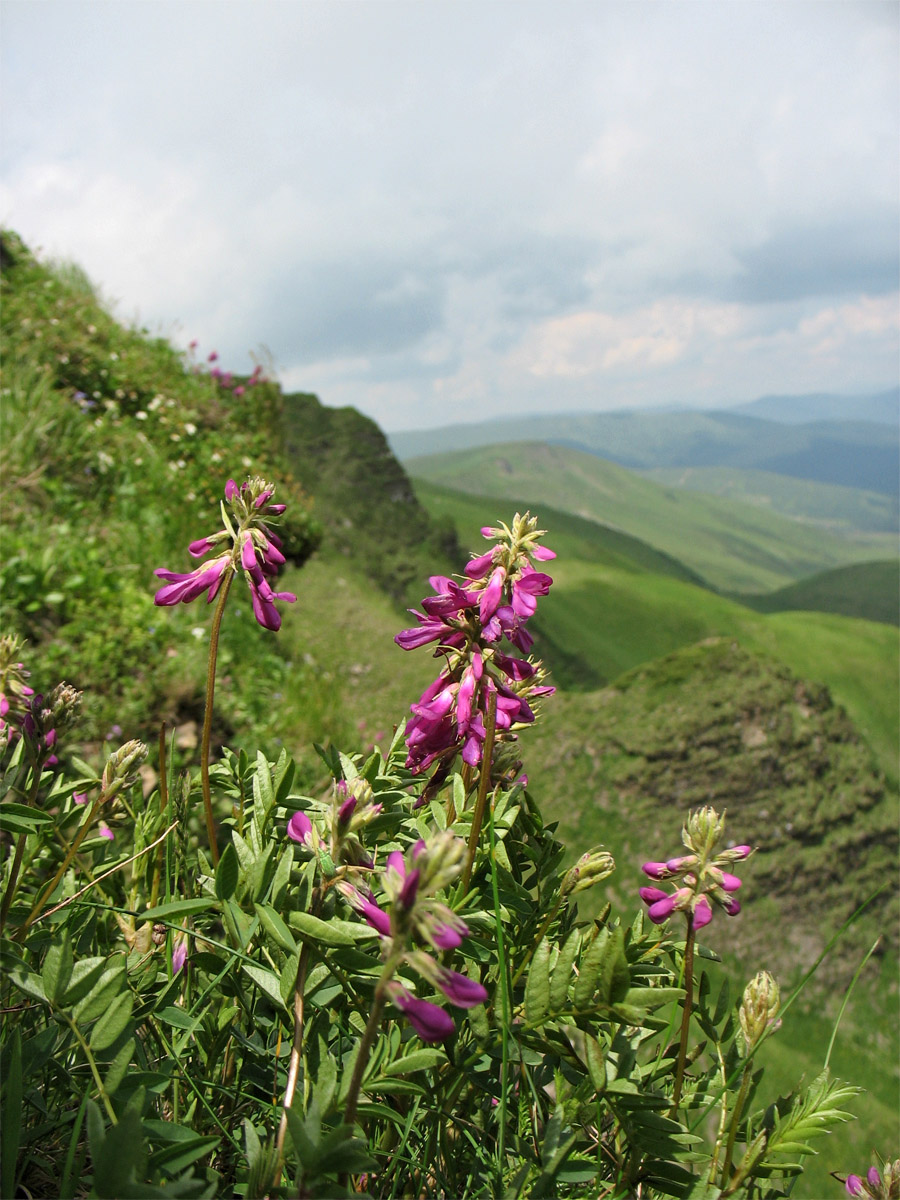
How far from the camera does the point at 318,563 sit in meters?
7.35

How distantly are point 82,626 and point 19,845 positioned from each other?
3213 mm

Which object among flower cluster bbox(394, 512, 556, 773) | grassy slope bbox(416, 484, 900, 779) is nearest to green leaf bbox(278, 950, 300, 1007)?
flower cluster bbox(394, 512, 556, 773)

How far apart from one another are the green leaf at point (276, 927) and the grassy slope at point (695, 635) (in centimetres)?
235

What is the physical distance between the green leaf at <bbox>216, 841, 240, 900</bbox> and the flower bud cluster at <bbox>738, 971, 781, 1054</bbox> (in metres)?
0.66

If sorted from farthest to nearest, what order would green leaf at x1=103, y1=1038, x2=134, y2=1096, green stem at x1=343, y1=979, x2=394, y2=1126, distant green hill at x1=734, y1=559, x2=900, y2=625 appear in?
1. distant green hill at x1=734, y1=559, x2=900, y2=625
2. green leaf at x1=103, y1=1038, x2=134, y2=1096
3. green stem at x1=343, y1=979, x2=394, y2=1126

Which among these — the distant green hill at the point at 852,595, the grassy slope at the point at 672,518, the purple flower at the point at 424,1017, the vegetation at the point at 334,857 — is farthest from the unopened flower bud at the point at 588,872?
the grassy slope at the point at 672,518

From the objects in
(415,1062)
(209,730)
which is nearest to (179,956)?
(209,730)

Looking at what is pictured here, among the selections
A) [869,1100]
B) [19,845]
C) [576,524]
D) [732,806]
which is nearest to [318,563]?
[732,806]

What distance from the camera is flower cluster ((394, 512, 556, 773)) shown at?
1.00m

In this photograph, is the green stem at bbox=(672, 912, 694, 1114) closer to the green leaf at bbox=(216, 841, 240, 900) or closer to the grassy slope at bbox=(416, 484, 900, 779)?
the green leaf at bbox=(216, 841, 240, 900)

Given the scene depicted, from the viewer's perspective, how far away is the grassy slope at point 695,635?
11.3 meters

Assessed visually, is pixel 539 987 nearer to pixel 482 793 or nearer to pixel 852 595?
pixel 482 793

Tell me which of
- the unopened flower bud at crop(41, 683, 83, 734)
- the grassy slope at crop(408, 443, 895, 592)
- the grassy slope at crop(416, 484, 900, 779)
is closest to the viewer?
the unopened flower bud at crop(41, 683, 83, 734)

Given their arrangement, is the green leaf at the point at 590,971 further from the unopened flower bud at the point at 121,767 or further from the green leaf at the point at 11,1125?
the unopened flower bud at the point at 121,767
